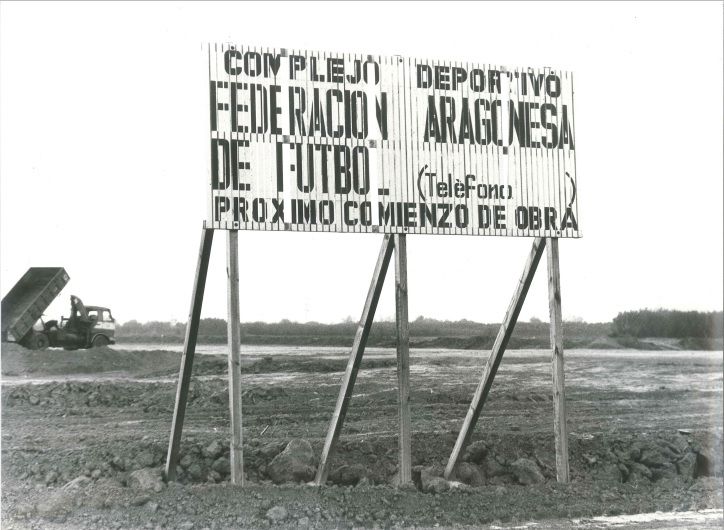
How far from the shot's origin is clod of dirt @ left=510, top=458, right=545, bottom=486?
8.84 m

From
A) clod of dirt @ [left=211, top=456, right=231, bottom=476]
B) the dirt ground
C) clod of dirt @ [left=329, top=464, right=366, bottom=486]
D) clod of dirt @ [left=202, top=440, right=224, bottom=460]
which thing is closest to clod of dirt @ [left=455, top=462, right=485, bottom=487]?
the dirt ground

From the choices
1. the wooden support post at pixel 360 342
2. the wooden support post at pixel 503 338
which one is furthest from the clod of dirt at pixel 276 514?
the wooden support post at pixel 503 338

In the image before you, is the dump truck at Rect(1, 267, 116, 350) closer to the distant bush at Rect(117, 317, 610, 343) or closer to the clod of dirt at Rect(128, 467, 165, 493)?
the distant bush at Rect(117, 317, 610, 343)

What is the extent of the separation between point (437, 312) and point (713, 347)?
6776 mm

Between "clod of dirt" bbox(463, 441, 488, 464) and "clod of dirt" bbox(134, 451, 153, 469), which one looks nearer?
"clod of dirt" bbox(134, 451, 153, 469)

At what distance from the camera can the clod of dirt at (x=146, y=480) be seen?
7.54 m

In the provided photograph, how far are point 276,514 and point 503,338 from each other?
322 centimetres

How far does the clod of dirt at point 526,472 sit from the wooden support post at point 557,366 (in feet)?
1.33

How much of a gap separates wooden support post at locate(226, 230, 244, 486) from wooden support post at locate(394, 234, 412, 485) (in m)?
1.74

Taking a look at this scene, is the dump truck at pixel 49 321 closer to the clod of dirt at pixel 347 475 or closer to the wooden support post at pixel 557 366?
the clod of dirt at pixel 347 475

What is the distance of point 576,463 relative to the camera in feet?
32.4

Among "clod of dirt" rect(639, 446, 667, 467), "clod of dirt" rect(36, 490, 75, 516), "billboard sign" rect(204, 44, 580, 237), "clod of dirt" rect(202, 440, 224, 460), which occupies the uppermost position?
"billboard sign" rect(204, 44, 580, 237)

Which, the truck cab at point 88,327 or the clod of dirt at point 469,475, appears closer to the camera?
the clod of dirt at point 469,475

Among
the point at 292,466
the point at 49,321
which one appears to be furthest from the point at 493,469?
the point at 49,321
